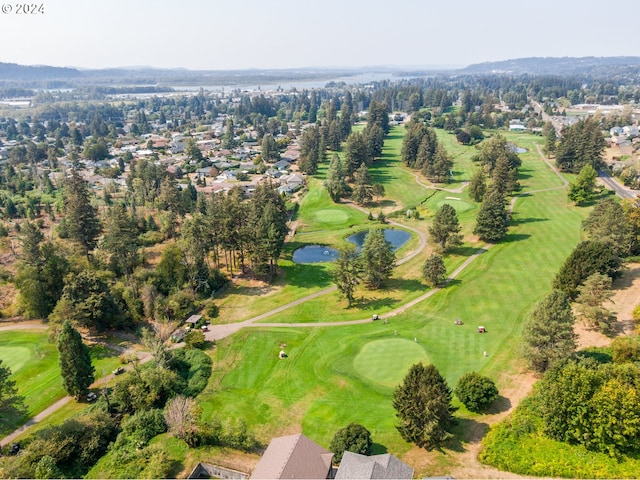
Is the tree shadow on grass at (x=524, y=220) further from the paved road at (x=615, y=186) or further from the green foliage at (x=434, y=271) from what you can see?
the green foliage at (x=434, y=271)

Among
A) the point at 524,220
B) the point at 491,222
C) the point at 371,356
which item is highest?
the point at 491,222

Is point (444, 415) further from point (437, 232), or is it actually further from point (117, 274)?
point (117, 274)

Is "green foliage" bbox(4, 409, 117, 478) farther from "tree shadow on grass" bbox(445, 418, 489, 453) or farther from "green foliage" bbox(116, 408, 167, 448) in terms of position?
"tree shadow on grass" bbox(445, 418, 489, 453)

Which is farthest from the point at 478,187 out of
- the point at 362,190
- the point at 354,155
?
the point at 354,155

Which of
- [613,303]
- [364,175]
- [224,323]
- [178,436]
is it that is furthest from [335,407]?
[364,175]

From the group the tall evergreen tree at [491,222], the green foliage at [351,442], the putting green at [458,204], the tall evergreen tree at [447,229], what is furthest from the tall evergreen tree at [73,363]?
the putting green at [458,204]

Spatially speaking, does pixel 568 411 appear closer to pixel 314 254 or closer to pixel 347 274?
pixel 347 274
